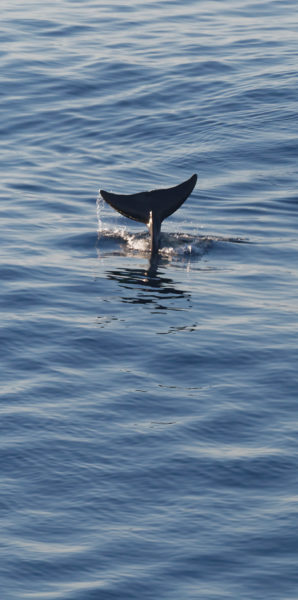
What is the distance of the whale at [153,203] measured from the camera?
70.4 feet

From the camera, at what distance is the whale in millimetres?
21469

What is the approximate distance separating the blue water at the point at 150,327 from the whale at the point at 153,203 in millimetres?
854

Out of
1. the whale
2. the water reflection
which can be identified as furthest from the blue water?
the whale

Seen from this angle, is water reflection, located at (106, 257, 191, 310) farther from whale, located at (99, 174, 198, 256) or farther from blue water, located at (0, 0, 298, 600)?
whale, located at (99, 174, 198, 256)

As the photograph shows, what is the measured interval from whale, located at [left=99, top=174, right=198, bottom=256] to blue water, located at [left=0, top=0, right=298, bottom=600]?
A: 0.85m

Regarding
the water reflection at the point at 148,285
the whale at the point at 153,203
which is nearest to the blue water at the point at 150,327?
the water reflection at the point at 148,285

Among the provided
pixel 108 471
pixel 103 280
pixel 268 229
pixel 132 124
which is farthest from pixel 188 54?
pixel 108 471

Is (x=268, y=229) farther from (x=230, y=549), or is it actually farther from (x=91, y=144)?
(x=230, y=549)

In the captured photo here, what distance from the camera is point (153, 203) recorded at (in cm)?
2161

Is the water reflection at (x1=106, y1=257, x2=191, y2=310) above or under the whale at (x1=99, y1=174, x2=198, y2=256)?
under

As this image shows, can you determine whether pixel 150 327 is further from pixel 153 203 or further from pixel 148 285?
pixel 153 203

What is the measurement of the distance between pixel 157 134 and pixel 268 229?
8.24 m

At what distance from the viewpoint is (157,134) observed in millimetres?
30797

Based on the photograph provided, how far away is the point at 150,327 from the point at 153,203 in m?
4.01
